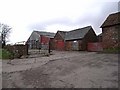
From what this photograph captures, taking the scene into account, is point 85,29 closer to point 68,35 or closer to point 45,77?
point 68,35

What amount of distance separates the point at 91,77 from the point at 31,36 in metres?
64.4

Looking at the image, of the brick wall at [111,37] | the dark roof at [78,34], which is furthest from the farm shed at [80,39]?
the brick wall at [111,37]

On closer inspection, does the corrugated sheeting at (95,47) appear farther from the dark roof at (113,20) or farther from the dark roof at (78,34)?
the dark roof at (113,20)

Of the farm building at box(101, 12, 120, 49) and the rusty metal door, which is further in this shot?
the rusty metal door

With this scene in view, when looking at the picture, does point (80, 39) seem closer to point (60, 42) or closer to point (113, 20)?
point (60, 42)

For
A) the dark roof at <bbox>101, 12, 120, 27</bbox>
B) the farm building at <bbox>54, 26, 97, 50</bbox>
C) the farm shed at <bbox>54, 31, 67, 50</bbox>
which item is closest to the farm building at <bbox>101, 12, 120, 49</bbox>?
the dark roof at <bbox>101, 12, 120, 27</bbox>

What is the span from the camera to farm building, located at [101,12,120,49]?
29.2m

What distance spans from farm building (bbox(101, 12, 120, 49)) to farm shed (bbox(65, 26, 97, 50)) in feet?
41.9

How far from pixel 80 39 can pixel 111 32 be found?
1562 centimetres

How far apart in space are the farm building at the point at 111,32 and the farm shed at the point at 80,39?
41.9ft

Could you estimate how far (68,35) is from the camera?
52.8 m

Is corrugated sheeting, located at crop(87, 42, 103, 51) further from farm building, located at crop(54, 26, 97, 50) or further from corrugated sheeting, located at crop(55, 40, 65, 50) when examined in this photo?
→ corrugated sheeting, located at crop(55, 40, 65, 50)

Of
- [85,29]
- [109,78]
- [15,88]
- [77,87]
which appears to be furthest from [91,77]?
[85,29]

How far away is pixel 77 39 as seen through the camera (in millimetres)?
46625
